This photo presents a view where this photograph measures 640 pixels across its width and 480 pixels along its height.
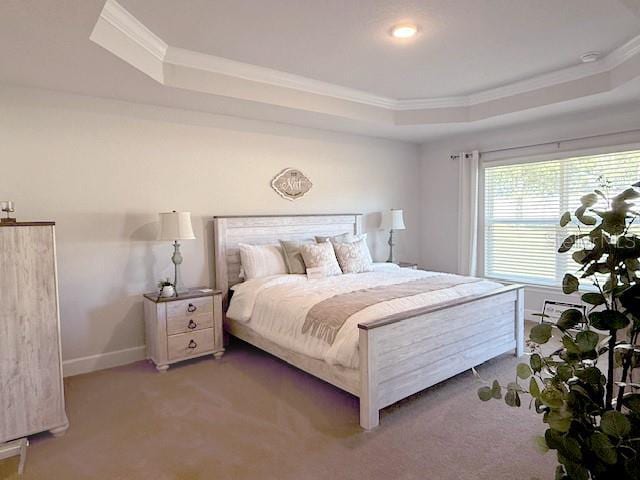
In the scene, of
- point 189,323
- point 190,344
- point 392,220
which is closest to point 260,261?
point 189,323

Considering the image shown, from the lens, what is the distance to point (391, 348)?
8.49 ft

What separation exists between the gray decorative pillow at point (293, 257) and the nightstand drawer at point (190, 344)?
98 cm

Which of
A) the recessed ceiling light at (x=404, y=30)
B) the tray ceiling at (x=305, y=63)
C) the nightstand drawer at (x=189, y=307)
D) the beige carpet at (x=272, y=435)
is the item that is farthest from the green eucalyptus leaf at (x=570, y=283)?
the nightstand drawer at (x=189, y=307)

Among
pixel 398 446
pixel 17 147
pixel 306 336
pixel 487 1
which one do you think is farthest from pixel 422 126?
pixel 17 147

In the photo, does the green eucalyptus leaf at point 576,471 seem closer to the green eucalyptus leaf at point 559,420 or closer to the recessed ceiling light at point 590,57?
the green eucalyptus leaf at point 559,420

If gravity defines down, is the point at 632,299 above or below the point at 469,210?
below

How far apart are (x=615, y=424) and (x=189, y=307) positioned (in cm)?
328

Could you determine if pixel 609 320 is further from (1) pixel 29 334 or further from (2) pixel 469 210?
(2) pixel 469 210

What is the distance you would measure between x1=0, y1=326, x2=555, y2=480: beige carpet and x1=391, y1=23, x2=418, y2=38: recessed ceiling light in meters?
2.63

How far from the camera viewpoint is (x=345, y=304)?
2.92 metres

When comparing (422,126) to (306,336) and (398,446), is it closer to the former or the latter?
(306,336)

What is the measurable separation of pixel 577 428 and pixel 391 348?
174 centimetres

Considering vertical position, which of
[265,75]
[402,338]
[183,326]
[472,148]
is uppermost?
[265,75]

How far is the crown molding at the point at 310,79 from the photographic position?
2.72m
